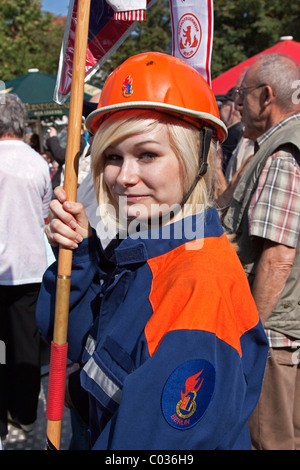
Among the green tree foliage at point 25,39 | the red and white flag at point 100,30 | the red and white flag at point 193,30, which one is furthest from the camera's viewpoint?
the green tree foliage at point 25,39

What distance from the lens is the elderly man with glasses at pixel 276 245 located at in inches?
87.4

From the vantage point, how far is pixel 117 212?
164 centimetres

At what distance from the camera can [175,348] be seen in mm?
1023

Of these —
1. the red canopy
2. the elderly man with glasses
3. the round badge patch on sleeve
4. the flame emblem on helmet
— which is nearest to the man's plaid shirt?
the elderly man with glasses

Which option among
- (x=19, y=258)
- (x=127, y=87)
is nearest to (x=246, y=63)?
(x=19, y=258)

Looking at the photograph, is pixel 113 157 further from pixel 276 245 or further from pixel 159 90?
pixel 276 245

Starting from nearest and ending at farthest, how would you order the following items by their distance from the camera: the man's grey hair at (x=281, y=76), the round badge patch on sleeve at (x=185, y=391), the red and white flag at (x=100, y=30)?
the round badge patch on sleeve at (x=185, y=391)
the red and white flag at (x=100, y=30)
the man's grey hair at (x=281, y=76)

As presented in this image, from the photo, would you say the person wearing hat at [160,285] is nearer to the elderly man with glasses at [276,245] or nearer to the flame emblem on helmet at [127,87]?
the flame emblem on helmet at [127,87]

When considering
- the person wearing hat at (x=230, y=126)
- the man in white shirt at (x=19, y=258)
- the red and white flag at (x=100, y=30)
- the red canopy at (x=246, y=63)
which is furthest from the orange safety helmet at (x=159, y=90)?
the red canopy at (x=246, y=63)

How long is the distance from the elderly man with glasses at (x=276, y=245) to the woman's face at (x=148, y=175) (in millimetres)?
1016

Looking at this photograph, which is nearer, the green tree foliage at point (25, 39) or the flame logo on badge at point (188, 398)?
the flame logo on badge at point (188, 398)

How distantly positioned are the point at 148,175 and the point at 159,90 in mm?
269

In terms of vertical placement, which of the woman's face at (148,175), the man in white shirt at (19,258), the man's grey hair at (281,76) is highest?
the man's grey hair at (281,76)

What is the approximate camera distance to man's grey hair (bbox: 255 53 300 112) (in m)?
2.57
